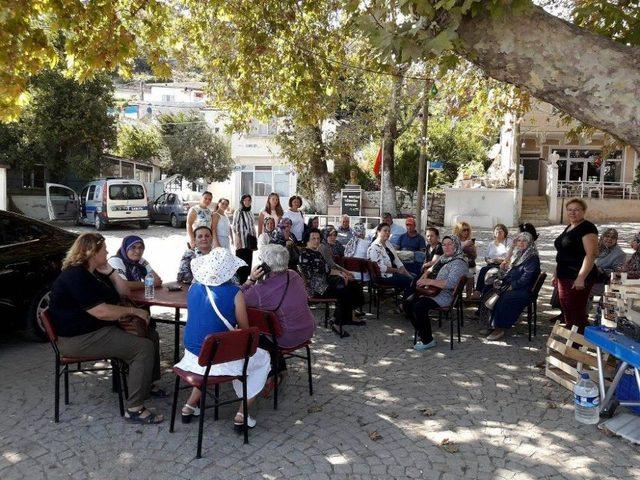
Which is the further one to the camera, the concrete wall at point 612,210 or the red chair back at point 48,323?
the concrete wall at point 612,210

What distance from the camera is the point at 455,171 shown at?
31.8 metres

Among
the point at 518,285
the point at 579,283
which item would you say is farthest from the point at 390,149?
the point at 579,283

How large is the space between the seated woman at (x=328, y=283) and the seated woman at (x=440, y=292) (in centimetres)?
84

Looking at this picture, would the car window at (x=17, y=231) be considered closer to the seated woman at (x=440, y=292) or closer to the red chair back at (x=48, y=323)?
the red chair back at (x=48, y=323)

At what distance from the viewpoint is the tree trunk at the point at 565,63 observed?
3742 mm

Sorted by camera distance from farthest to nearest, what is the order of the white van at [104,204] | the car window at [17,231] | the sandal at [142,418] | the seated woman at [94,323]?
the white van at [104,204] < the car window at [17,231] < the sandal at [142,418] < the seated woman at [94,323]

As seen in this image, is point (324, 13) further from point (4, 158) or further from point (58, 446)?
point (4, 158)

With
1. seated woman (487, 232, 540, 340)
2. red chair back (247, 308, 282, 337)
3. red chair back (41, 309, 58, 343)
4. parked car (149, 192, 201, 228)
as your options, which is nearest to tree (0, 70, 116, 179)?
parked car (149, 192, 201, 228)

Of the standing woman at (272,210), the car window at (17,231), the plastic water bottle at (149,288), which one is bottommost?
the plastic water bottle at (149,288)

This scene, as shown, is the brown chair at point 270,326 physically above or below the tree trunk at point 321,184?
below

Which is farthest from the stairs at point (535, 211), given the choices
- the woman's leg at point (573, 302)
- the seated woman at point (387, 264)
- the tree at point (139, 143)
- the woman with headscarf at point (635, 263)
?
the tree at point (139, 143)

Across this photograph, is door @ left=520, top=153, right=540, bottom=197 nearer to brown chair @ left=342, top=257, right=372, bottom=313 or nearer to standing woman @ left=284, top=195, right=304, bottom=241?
standing woman @ left=284, top=195, right=304, bottom=241

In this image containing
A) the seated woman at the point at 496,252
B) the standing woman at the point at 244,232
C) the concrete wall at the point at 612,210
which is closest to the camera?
the seated woman at the point at 496,252

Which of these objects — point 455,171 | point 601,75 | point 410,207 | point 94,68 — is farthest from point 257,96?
point 455,171
